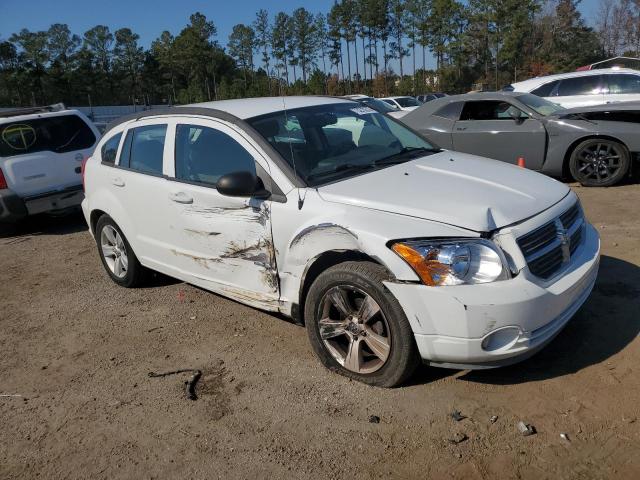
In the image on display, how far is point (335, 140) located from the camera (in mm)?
4086

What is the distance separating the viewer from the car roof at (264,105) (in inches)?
160

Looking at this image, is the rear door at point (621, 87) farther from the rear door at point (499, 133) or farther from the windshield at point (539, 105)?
the rear door at point (499, 133)

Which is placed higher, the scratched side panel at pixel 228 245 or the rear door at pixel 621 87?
the rear door at pixel 621 87

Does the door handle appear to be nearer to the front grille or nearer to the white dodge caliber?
the white dodge caliber

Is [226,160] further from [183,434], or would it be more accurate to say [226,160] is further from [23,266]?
[23,266]

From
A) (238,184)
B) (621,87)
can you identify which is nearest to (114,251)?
(238,184)

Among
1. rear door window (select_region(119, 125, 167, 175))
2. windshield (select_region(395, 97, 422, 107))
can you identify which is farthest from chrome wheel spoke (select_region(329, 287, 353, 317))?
windshield (select_region(395, 97, 422, 107))

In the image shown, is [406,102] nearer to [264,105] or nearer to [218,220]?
[264,105]

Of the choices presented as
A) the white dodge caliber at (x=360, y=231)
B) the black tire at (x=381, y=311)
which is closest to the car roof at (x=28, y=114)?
the white dodge caliber at (x=360, y=231)

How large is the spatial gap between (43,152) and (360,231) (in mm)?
6712

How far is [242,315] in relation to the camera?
15.1 ft

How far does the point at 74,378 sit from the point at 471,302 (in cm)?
278

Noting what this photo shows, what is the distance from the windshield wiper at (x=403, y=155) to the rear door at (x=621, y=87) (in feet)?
28.9

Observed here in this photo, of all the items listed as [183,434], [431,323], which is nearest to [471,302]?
[431,323]
